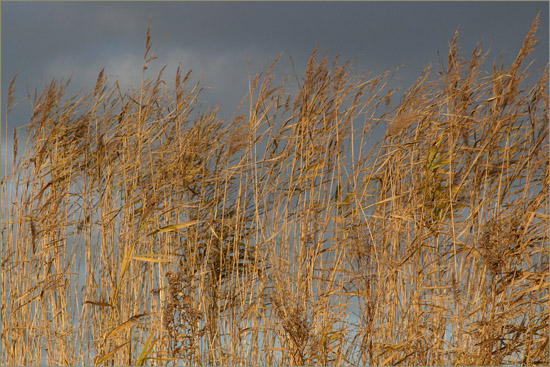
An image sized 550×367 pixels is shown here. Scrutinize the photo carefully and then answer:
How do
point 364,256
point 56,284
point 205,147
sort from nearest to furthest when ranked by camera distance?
point 364,256, point 56,284, point 205,147

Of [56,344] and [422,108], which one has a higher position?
[422,108]

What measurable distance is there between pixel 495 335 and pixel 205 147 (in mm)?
2076

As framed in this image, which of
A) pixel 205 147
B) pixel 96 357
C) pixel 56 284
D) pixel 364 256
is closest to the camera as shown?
pixel 364 256

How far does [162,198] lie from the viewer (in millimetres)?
3949

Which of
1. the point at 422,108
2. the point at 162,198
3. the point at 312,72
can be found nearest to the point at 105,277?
the point at 162,198

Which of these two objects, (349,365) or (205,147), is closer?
(349,365)

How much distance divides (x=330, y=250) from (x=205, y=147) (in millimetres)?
1148

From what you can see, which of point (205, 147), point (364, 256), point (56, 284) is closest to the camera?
point (364, 256)

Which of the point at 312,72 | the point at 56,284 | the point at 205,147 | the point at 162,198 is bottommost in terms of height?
the point at 56,284

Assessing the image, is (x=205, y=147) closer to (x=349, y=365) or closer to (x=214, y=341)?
(x=214, y=341)

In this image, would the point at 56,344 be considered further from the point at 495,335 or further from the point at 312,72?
the point at 495,335

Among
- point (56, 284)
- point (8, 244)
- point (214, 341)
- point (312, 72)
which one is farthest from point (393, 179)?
point (8, 244)

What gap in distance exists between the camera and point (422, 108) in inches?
157

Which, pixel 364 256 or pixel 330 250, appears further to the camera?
pixel 330 250
